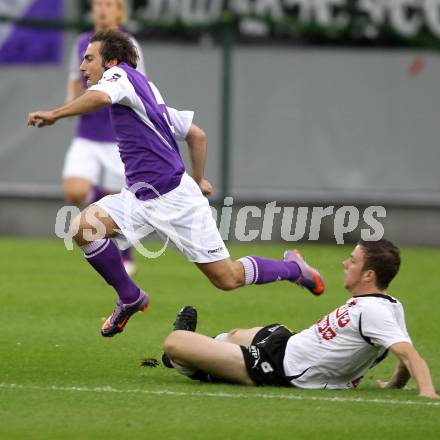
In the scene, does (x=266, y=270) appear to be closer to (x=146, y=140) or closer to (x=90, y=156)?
(x=146, y=140)

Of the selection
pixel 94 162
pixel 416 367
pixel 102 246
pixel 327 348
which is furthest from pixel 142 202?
pixel 94 162

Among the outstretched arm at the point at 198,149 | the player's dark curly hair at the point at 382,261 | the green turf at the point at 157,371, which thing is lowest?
the green turf at the point at 157,371

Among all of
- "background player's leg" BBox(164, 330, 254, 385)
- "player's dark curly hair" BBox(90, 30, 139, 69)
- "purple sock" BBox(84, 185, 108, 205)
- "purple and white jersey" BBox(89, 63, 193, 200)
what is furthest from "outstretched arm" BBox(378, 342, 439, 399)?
"purple sock" BBox(84, 185, 108, 205)

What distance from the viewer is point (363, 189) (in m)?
16.4

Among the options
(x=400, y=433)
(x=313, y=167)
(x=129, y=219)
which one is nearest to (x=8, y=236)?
(x=313, y=167)

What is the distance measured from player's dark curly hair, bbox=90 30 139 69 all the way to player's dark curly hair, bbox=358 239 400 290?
1.94 metres

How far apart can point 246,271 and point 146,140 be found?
102 cm

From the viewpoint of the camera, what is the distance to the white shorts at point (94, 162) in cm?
1203

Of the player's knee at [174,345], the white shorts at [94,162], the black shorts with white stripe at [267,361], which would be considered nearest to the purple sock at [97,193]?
the white shorts at [94,162]

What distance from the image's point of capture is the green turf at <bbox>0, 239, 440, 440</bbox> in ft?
19.7

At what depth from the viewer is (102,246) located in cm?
789

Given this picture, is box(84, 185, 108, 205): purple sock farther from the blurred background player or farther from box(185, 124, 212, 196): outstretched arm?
box(185, 124, 212, 196): outstretched arm

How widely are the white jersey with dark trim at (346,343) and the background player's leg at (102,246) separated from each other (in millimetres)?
1399

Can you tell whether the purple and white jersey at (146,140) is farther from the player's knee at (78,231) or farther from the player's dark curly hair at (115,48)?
the player's knee at (78,231)
